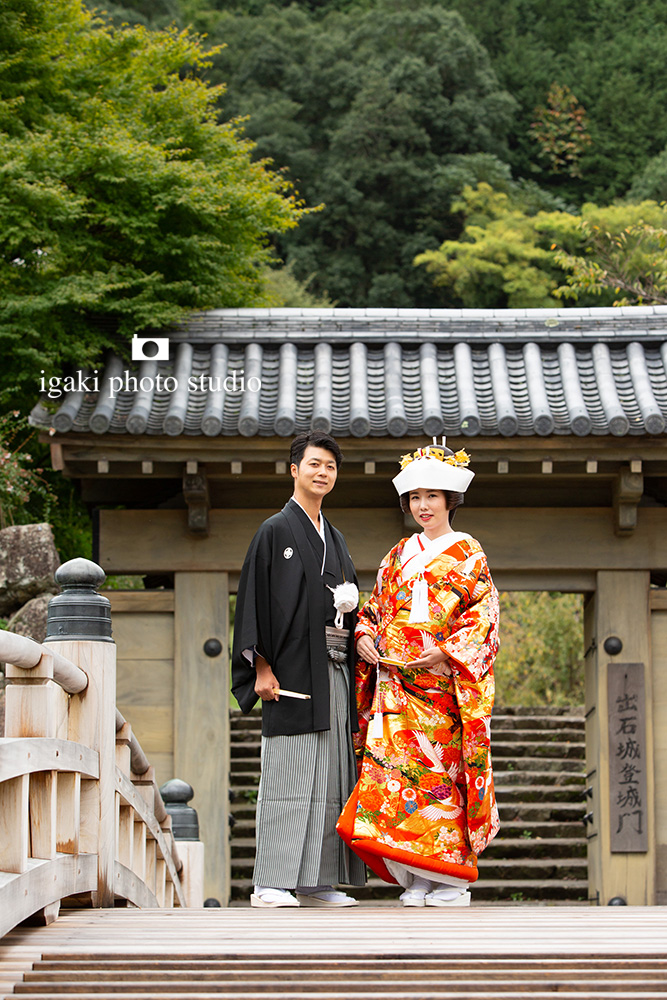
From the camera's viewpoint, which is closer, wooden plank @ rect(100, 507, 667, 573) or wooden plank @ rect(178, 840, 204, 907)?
wooden plank @ rect(178, 840, 204, 907)

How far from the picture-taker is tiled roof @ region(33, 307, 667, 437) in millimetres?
7688

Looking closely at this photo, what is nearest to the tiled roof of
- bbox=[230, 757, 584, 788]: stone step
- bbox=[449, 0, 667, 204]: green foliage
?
bbox=[230, 757, 584, 788]: stone step

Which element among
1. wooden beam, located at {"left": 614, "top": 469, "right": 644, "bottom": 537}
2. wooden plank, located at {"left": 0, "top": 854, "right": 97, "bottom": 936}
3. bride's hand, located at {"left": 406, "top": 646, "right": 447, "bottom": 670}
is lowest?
Result: wooden plank, located at {"left": 0, "top": 854, "right": 97, "bottom": 936}

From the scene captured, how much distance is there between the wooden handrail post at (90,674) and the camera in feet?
14.1

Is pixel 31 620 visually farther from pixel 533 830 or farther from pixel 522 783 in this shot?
→ pixel 522 783

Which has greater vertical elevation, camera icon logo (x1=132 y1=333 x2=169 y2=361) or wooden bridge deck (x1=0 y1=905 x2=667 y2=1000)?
camera icon logo (x1=132 y1=333 x2=169 y2=361)

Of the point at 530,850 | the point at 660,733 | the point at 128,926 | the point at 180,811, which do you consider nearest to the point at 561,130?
the point at 530,850

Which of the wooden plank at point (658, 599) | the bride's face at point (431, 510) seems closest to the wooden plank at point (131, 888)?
the bride's face at point (431, 510)

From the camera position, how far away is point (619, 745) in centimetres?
823

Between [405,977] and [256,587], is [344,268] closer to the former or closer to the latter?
[256,587]

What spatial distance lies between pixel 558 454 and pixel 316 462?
3.24 m

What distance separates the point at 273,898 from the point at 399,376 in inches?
177

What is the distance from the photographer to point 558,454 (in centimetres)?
784

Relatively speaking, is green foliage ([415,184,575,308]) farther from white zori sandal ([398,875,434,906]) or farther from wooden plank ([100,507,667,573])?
white zori sandal ([398,875,434,906])
